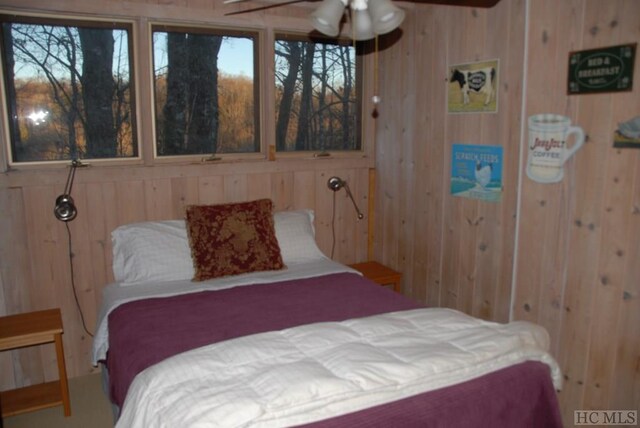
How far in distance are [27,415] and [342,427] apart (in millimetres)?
2063

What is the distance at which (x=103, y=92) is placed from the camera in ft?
9.48

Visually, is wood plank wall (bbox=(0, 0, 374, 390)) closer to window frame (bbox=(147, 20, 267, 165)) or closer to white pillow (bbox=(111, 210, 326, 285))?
window frame (bbox=(147, 20, 267, 165))

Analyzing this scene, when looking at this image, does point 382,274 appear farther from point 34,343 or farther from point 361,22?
point 34,343

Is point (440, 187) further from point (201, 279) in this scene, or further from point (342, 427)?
point (342, 427)

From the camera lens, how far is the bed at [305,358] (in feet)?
4.94

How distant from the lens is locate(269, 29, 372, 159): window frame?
11.1 ft

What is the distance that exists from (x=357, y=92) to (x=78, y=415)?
2733mm

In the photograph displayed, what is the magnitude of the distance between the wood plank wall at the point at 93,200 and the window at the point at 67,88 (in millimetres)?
89

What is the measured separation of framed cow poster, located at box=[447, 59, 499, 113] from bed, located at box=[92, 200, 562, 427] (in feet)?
3.87

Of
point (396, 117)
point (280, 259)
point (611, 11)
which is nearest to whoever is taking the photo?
point (611, 11)

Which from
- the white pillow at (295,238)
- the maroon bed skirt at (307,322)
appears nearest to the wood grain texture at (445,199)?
the white pillow at (295,238)

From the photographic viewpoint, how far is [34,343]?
96.7 inches

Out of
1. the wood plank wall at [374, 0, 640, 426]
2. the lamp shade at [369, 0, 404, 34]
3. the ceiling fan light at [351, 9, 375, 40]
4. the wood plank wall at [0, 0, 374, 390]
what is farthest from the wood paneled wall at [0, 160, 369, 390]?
the lamp shade at [369, 0, 404, 34]

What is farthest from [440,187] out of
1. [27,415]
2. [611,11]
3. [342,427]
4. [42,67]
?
[27,415]
